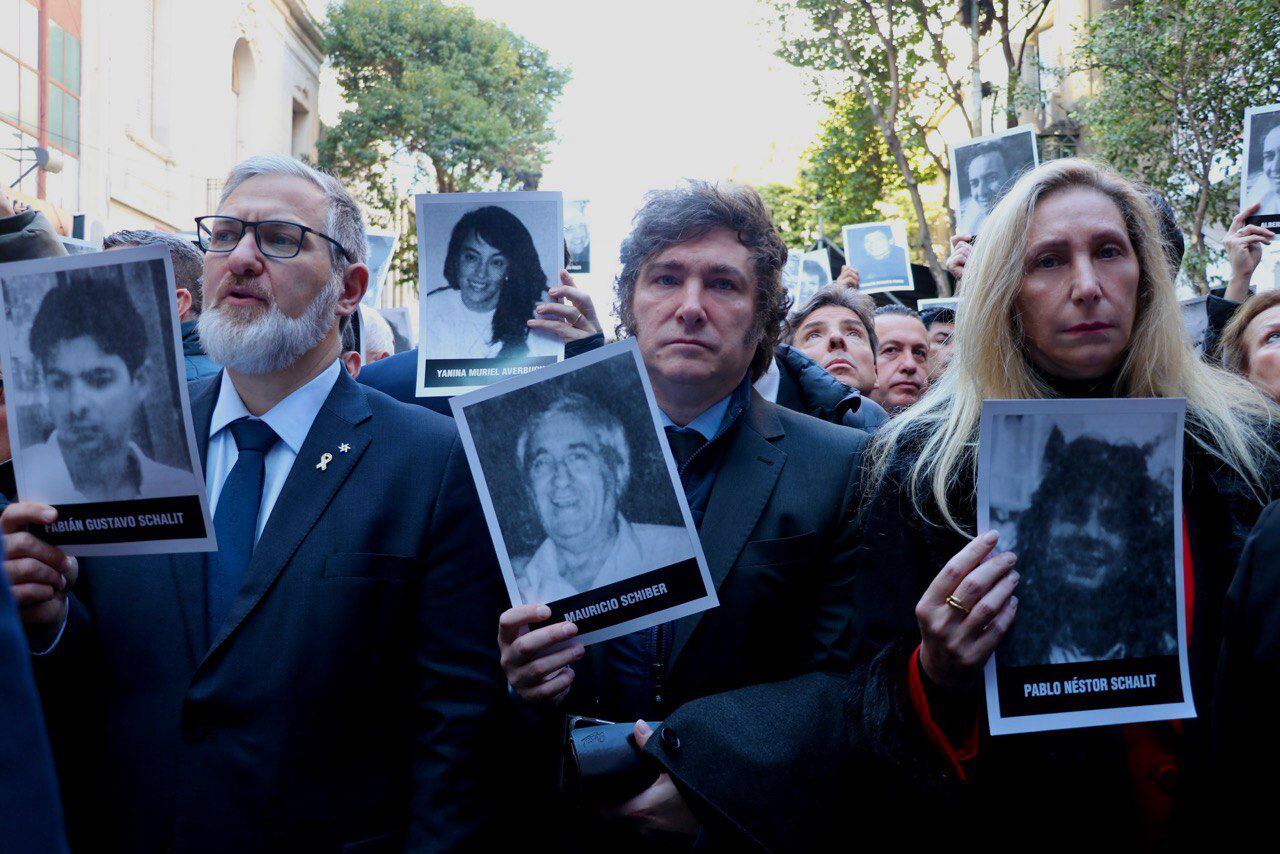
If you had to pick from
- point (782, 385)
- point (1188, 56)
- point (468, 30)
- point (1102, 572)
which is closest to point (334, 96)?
point (468, 30)

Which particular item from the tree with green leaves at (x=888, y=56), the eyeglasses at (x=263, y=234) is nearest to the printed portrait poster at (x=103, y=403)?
the eyeglasses at (x=263, y=234)

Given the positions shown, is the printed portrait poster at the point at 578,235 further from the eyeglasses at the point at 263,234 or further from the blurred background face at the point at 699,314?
the eyeglasses at the point at 263,234

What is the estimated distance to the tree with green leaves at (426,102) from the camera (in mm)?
31969

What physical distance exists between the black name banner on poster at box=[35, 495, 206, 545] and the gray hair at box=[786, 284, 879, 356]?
379 cm

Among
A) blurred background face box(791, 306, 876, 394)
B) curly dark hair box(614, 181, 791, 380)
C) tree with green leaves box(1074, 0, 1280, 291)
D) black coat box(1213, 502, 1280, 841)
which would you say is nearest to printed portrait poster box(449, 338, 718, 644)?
curly dark hair box(614, 181, 791, 380)

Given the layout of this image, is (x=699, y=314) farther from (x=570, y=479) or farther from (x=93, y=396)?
(x=93, y=396)

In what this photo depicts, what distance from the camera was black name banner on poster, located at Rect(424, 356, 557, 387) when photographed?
3279 millimetres

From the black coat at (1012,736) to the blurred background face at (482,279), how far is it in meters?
1.46

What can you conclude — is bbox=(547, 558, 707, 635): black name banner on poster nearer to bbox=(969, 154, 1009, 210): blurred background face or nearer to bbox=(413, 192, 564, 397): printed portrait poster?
bbox=(413, 192, 564, 397): printed portrait poster

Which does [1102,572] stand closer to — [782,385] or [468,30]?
[782,385]

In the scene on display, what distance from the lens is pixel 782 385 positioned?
409cm

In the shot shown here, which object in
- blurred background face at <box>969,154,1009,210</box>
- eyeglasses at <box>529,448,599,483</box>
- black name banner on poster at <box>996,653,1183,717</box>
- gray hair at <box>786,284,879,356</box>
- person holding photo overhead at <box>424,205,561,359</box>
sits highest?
blurred background face at <box>969,154,1009,210</box>

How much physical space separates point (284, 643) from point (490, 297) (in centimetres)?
134

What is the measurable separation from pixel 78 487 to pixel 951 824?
166 cm
